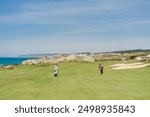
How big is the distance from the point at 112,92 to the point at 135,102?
6.18 m

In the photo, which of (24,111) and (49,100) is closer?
(24,111)

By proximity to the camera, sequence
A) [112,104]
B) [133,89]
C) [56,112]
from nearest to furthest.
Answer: [56,112]
[112,104]
[133,89]

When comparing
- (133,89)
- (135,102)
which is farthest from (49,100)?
(133,89)

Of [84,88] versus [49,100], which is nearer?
[49,100]

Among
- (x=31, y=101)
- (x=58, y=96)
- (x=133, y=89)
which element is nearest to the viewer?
(x=31, y=101)

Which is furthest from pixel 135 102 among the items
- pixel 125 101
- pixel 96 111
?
pixel 96 111

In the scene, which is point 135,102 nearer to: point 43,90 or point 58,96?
point 58,96

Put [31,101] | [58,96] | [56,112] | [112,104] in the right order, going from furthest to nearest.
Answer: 1. [58,96]
2. [31,101]
3. [112,104]
4. [56,112]

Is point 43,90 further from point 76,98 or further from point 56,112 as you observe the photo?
point 56,112

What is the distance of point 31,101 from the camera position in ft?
99.7

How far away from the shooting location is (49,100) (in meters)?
31.0

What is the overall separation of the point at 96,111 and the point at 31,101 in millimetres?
7257

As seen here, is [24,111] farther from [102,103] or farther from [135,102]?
[135,102]

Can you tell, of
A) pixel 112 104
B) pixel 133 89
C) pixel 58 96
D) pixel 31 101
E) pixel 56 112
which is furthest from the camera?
pixel 133 89
